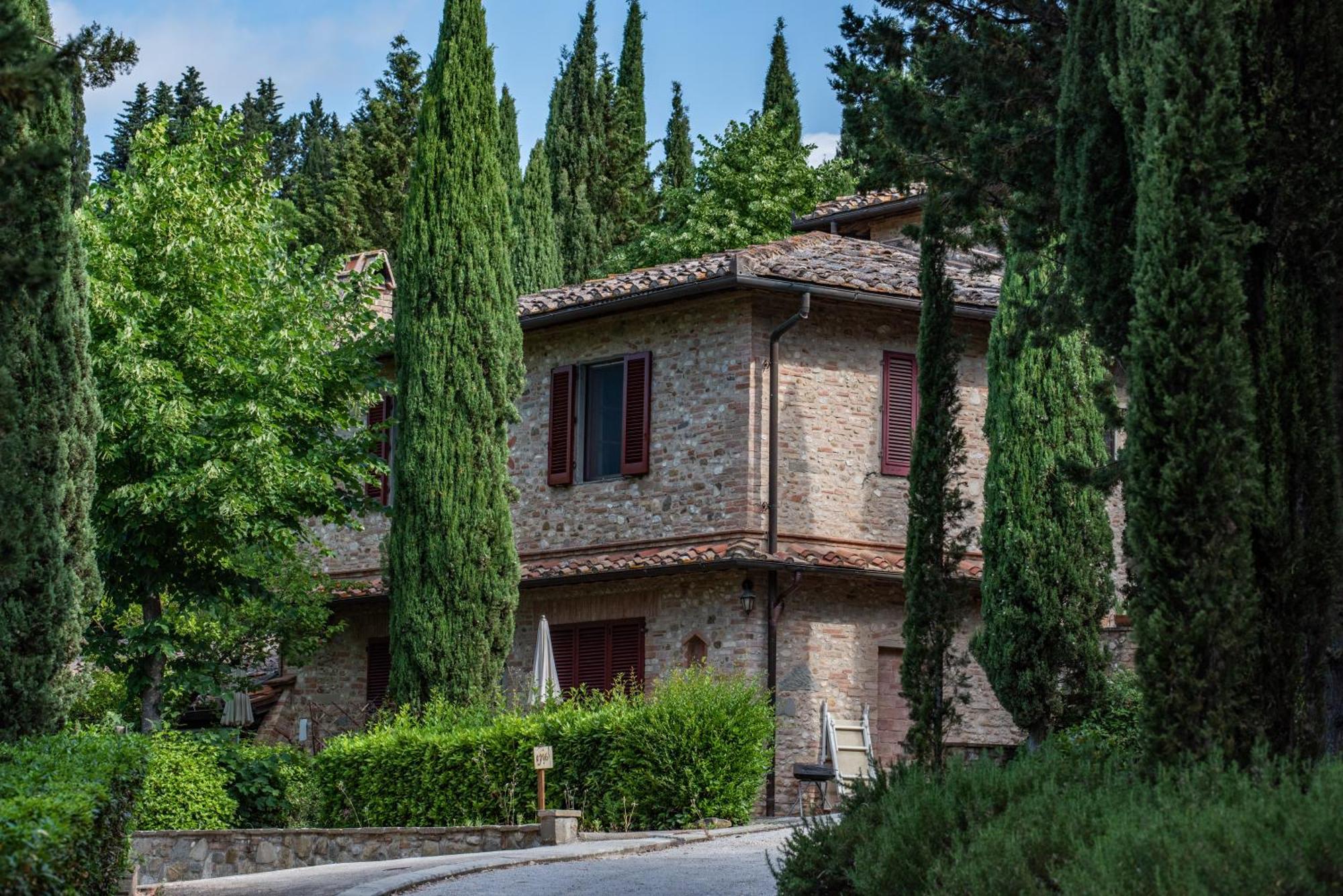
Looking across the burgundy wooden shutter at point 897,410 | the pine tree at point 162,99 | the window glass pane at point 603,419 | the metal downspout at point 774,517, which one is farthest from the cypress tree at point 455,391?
the pine tree at point 162,99

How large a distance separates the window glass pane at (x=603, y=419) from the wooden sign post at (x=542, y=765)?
6.13m

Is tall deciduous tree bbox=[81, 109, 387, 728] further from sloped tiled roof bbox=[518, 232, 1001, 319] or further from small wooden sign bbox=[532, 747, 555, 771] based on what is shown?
small wooden sign bbox=[532, 747, 555, 771]

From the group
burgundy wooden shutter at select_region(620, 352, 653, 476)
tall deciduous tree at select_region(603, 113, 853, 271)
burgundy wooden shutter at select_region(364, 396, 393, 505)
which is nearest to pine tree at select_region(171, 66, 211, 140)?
tall deciduous tree at select_region(603, 113, 853, 271)

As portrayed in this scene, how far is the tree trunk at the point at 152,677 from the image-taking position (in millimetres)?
18672

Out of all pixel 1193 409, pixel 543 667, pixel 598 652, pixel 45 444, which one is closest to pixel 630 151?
pixel 598 652

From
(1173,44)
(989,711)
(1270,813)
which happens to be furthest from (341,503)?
(1270,813)

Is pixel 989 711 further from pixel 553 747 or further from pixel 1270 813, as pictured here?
pixel 1270 813

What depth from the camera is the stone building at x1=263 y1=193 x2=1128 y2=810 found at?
1952cm

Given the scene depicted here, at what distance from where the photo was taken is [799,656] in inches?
767

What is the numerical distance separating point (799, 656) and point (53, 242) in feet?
31.8

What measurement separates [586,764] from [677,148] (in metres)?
33.0

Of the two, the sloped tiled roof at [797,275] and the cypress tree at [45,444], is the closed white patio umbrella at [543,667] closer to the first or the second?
the sloped tiled roof at [797,275]

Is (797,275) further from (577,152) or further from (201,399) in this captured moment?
(577,152)

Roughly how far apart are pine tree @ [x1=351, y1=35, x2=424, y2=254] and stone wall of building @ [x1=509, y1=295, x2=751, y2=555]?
18.8 meters
